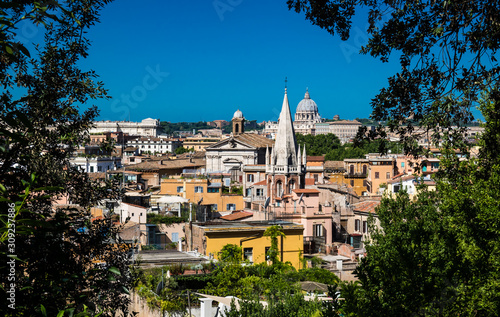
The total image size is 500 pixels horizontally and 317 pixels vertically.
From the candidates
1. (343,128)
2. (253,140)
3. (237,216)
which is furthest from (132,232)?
(343,128)

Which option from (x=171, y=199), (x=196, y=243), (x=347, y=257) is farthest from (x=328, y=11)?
(x=171, y=199)

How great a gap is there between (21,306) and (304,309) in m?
5.94

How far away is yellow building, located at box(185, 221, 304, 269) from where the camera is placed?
18000mm

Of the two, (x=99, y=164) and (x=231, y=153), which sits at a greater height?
(x=231, y=153)

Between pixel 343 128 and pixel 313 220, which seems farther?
pixel 343 128

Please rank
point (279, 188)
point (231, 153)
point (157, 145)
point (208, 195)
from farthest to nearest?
point (157, 145), point (231, 153), point (279, 188), point (208, 195)

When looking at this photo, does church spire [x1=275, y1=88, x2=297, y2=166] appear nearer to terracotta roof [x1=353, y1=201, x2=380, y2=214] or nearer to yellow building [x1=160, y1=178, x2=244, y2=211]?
yellow building [x1=160, y1=178, x2=244, y2=211]

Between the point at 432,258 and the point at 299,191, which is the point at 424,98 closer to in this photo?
the point at 432,258

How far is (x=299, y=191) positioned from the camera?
3125 centimetres

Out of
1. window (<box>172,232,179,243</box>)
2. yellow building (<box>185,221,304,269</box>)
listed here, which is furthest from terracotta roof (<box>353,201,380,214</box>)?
yellow building (<box>185,221,304,269</box>)

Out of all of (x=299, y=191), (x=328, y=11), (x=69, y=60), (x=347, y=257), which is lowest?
(x=347, y=257)

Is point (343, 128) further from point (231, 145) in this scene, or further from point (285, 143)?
point (285, 143)

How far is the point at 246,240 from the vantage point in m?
18.2

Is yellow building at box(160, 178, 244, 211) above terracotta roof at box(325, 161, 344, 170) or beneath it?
beneath
